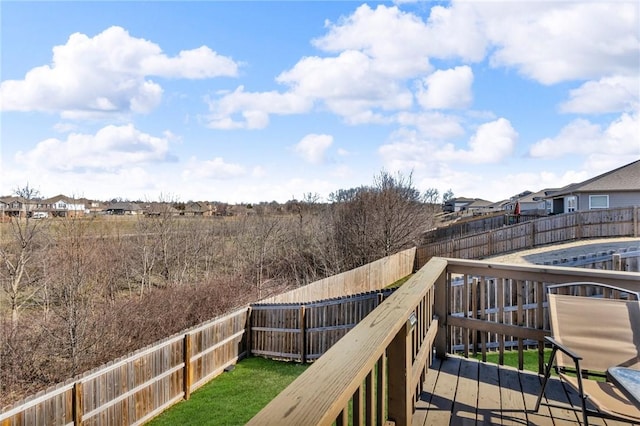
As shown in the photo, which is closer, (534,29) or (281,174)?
(534,29)

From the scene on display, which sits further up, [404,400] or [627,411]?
[404,400]

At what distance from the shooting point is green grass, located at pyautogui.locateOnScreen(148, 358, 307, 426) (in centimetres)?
799

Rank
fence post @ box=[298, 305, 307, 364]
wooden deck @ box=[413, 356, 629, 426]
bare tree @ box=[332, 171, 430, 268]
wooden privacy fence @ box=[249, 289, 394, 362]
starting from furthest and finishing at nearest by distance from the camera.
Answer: bare tree @ box=[332, 171, 430, 268], fence post @ box=[298, 305, 307, 364], wooden privacy fence @ box=[249, 289, 394, 362], wooden deck @ box=[413, 356, 629, 426]

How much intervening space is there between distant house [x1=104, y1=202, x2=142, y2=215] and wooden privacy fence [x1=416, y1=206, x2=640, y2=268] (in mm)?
16428

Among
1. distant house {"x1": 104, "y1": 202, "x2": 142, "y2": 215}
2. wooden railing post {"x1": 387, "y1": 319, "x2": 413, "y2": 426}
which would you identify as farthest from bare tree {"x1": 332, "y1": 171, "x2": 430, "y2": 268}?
wooden railing post {"x1": 387, "y1": 319, "x2": 413, "y2": 426}

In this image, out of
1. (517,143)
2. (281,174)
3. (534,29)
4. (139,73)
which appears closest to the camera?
(534,29)

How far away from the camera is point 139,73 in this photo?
48.6 feet

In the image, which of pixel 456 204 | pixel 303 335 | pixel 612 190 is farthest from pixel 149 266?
pixel 456 204

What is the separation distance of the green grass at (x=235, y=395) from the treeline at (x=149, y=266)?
9.16 ft

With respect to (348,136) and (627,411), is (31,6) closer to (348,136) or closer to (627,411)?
(627,411)

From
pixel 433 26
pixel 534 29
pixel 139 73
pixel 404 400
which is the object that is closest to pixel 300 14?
pixel 433 26

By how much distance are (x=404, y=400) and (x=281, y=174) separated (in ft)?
100

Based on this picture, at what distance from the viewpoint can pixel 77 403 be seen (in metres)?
6.38

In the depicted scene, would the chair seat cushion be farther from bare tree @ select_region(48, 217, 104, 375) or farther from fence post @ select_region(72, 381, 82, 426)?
bare tree @ select_region(48, 217, 104, 375)
